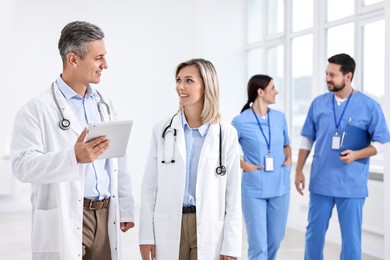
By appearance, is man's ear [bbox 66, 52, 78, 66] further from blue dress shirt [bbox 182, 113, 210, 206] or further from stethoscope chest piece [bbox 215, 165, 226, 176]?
stethoscope chest piece [bbox 215, 165, 226, 176]

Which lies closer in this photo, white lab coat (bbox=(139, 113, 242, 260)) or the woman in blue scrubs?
white lab coat (bbox=(139, 113, 242, 260))

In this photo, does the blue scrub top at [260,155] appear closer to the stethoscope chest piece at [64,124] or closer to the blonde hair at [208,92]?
the blonde hair at [208,92]

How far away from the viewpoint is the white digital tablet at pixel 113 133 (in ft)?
6.45

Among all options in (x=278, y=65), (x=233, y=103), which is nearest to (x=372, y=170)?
(x=278, y=65)

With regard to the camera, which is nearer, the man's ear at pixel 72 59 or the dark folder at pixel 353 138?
the man's ear at pixel 72 59

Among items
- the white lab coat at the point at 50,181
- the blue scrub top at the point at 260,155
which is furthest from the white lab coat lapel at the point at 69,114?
the blue scrub top at the point at 260,155

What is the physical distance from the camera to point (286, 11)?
21.0 ft

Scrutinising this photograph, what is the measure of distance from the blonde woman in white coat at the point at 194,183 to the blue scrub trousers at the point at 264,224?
140cm

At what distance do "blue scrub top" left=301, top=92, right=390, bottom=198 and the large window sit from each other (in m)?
1.18

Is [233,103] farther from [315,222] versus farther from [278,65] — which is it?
[315,222]

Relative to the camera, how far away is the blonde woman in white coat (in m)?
2.28

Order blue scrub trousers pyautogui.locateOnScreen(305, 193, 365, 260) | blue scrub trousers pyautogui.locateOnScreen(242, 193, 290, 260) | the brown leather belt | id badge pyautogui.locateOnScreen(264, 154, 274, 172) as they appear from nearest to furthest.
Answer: the brown leather belt < blue scrub trousers pyautogui.locateOnScreen(305, 193, 365, 260) < blue scrub trousers pyautogui.locateOnScreen(242, 193, 290, 260) < id badge pyautogui.locateOnScreen(264, 154, 274, 172)

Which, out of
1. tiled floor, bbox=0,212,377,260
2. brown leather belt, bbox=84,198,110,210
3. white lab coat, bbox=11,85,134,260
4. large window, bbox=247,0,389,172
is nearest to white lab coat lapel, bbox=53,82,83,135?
white lab coat, bbox=11,85,134,260

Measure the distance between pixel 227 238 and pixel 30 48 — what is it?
5.63 metres
